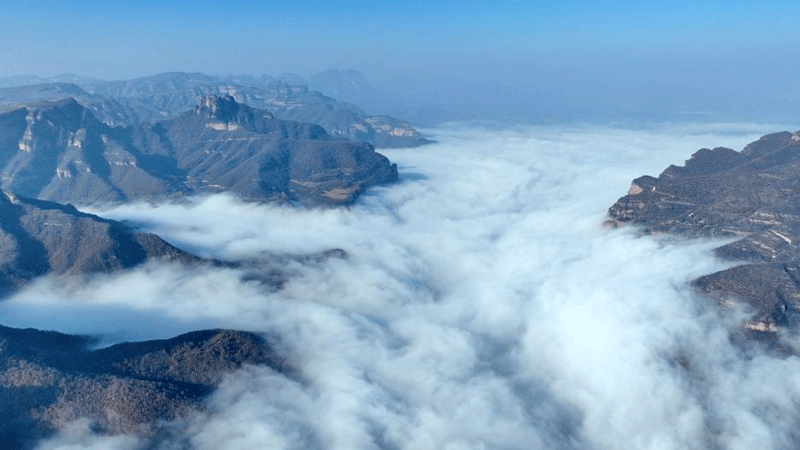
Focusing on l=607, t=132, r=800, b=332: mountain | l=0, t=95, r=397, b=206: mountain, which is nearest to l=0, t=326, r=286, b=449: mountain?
l=607, t=132, r=800, b=332: mountain

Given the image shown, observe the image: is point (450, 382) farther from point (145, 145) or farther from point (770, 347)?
point (145, 145)

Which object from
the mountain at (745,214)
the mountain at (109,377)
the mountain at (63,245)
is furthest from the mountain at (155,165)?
the mountain at (109,377)

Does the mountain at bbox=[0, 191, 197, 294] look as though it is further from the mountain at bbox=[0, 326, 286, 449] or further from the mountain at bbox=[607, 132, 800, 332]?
the mountain at bbox=[607, 132, 800, 332]

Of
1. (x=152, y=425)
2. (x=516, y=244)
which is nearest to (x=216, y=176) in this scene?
(x=516, y=244)

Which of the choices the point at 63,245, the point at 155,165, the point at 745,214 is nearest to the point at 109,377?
the point at 63,245

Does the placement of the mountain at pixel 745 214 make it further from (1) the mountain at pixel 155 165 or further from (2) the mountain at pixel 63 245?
(2) the mountain at pixel 63 245

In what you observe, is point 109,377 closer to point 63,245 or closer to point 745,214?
point 63,245
